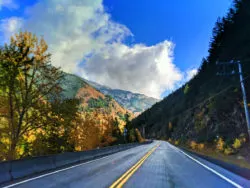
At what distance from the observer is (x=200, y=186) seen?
7934 millimetres

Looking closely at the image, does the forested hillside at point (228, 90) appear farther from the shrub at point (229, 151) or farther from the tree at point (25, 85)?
the tree at point (25, 85)

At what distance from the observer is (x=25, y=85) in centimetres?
1967

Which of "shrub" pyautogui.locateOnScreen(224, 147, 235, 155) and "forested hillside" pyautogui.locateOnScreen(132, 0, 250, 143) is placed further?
"forested hillside" pyautogui.locateOnScreen(132, 0, 250, 143)

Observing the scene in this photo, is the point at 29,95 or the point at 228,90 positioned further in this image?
the point at 228,90

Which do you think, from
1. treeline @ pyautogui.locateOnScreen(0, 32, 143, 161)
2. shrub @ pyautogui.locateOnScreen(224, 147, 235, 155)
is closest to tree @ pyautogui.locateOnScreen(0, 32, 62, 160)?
treeline @ pyautogui.locateOnScreen(0, 32, 143, 161)

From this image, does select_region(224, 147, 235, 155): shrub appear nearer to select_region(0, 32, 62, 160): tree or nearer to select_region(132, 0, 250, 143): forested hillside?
select_region(132, 0, 250, 143): forested hillside

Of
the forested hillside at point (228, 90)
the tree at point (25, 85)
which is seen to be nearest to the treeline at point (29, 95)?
the tree at point (25, 85)

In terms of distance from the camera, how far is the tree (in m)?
18.5

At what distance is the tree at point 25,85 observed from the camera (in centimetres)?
1853

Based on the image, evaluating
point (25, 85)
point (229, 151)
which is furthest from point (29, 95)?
point (229, 151)

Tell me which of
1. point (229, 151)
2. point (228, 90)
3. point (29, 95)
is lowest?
point (229, 151)

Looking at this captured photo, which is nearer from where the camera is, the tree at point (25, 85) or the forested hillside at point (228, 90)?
the tree at point (25, 85)

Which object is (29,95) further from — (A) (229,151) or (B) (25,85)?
(A) (229,151)

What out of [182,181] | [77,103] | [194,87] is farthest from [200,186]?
[194,87]
